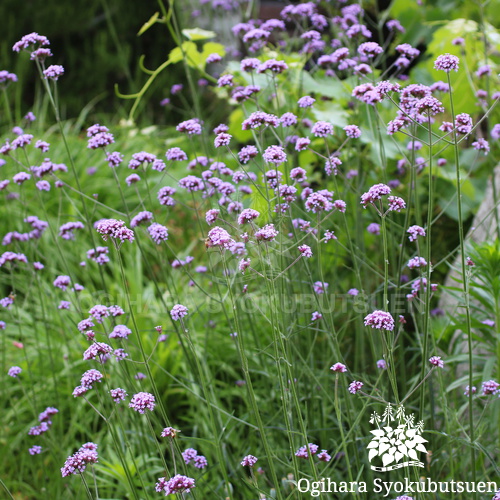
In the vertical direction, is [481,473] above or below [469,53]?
below

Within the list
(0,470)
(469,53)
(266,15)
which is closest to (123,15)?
(266,15)

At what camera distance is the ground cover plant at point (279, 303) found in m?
1.88

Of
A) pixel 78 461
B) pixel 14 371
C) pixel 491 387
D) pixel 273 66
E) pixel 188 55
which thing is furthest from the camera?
pixel 188 55

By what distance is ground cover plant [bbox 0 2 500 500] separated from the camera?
1.88 metres

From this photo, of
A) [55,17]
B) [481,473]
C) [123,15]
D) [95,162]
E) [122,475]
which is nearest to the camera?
[481,473]

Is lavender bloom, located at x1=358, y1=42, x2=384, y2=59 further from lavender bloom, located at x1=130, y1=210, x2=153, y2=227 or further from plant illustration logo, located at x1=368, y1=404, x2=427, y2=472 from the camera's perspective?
plant illustration logo, located at x1=368, y1=404, x2=427, y2=472

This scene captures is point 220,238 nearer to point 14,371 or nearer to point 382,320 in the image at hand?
point 382,320

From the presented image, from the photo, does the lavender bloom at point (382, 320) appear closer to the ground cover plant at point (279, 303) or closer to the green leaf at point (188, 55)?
the ground cover plant at point (279, 303)

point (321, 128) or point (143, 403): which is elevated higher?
point (321, 128)

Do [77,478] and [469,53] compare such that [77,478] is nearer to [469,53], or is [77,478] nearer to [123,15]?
[469,53]

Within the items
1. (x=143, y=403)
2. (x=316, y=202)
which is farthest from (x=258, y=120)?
(x=143, y=403)

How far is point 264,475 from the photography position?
8.06 feet

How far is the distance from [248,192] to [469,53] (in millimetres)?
2139

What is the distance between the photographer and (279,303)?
212 centimetres
